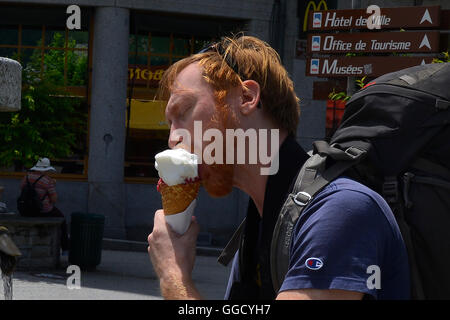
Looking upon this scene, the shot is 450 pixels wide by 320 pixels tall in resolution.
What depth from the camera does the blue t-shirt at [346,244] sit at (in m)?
1.53

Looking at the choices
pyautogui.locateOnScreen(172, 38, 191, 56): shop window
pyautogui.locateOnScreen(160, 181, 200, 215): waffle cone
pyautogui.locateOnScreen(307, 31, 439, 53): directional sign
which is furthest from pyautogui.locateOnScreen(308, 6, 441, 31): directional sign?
pyautogui.locateOnScreen(172, 38, 191, 56): shop window

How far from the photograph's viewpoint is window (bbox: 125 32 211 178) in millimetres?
16641

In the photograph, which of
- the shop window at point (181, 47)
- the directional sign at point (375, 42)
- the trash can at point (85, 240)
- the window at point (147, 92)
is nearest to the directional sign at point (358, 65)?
the directional sign at point (375, 42)

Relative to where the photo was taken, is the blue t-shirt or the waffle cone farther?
the waffle cone

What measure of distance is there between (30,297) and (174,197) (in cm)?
729

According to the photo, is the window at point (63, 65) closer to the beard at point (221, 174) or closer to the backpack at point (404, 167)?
the beard at point (221, 174)

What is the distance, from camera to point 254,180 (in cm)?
197

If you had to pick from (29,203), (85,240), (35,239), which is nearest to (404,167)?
(35,239)

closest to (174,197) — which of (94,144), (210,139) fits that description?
(210,139)

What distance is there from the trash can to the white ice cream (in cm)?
1005

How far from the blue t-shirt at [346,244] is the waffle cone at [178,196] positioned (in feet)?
1.20

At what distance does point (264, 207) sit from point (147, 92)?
1496 centimetres

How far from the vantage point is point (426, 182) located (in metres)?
1.70

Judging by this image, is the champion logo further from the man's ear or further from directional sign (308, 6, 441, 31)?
directional sign (308, 6, 441, 31)
